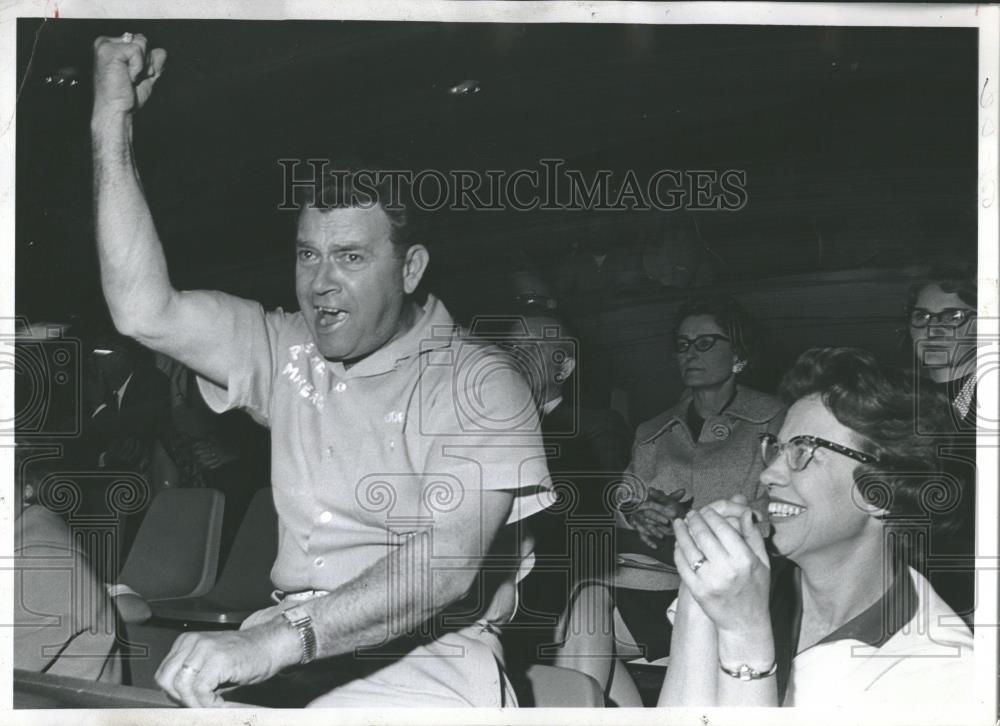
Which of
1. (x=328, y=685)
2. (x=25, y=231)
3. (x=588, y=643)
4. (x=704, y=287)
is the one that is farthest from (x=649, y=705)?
(x=25, y=231)

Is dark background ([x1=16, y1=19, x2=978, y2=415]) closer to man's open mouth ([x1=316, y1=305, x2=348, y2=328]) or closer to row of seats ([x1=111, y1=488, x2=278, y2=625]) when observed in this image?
man's open mouth ([x1=316, y1=305, x2=348, y2=328])

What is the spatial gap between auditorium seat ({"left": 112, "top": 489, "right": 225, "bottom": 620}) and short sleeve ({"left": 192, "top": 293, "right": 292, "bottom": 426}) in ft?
0.89

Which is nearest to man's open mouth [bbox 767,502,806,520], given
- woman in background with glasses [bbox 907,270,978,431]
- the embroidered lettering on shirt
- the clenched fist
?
woman in background with glasses [bbox 907,270,978,431]

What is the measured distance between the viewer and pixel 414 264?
3613mm

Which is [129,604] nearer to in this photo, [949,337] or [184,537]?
[184,537]

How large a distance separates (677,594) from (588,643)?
0.30 m

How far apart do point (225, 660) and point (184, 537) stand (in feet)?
1.24

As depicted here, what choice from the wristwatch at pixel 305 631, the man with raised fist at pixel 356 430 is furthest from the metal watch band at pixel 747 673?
the wristwatch at pixel 305 631

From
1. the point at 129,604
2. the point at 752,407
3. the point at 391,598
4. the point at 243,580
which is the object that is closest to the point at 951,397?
the point at 752,407

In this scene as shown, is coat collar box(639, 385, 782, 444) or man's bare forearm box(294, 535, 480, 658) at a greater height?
coat collar box(639, 385, 782, 444)

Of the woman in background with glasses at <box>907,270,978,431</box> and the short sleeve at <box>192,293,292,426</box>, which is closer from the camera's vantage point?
the short sleeve at <box>192,293,292,426</box>

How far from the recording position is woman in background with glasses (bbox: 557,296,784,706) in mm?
3645

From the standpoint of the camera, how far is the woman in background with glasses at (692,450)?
364 cm

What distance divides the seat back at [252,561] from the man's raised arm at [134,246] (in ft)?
1.33
